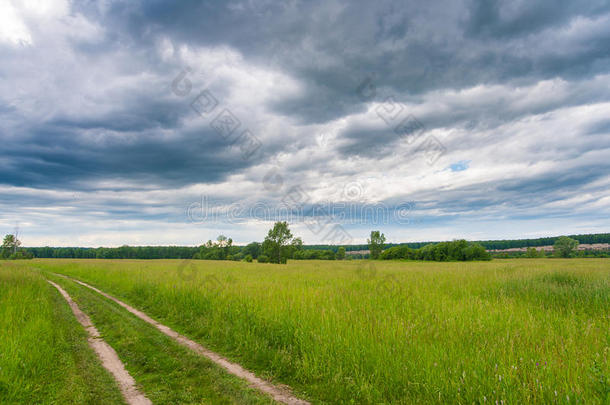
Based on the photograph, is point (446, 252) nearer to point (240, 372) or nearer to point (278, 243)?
point (278, 243)

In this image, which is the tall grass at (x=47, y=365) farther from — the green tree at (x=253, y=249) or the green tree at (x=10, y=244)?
the green tree at (x=10, y=244)

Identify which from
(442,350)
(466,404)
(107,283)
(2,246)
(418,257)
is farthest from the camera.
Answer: (2,246)

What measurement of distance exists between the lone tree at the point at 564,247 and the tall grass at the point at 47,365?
125163 millimetres

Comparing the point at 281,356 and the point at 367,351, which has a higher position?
the point at 367,351

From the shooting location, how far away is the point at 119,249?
5256 inches

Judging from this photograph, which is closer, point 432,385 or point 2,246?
point 432,385

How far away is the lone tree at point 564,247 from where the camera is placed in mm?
94062

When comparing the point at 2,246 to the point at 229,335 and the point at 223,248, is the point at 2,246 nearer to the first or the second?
the point at 223,248

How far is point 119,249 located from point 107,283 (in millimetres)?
134550

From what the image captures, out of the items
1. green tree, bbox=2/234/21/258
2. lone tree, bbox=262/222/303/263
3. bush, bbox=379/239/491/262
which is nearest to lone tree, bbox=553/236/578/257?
bush, bbox=379/239/491/262

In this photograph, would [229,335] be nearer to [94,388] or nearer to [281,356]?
[281,356]

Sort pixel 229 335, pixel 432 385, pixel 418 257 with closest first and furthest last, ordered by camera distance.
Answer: pixel 432 385 → pixel 229 335 → pixel 418 257

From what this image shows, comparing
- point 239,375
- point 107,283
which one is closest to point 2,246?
point 107,283

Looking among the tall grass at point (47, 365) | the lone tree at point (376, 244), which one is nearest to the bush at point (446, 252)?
the lone tree at point (376, 244)
